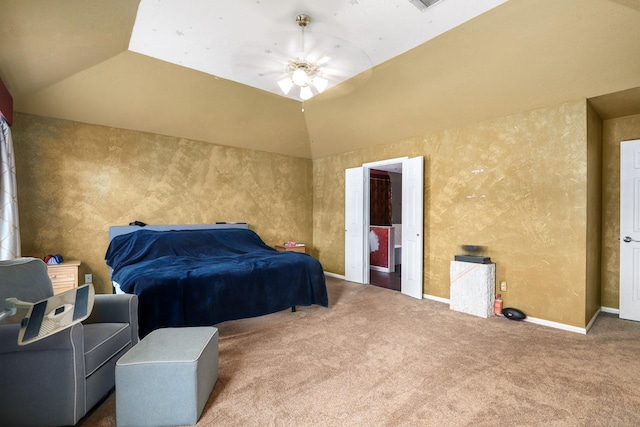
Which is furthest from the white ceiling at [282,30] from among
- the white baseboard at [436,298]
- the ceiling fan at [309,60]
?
the white baseboard at [436,298]

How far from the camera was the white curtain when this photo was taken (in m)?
2.99

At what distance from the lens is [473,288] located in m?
3.58

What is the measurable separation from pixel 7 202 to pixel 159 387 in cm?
286

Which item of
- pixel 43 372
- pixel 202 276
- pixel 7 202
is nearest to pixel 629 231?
pixel 202 276

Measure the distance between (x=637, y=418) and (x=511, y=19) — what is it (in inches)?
114

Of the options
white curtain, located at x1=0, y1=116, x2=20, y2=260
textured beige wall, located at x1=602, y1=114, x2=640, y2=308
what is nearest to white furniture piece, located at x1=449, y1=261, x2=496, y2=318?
textured beige wall, located at x1=602, y1=114, x2=640, y2=308

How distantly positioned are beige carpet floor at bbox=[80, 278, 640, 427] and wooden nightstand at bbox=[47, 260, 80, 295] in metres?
1.99

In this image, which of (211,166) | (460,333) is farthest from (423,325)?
(211,166)

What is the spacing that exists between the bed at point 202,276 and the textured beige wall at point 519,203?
1.96 m

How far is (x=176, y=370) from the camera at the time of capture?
166cm

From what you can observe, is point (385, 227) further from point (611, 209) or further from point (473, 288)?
point (611, 209)

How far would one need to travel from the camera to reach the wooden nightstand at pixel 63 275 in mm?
3457

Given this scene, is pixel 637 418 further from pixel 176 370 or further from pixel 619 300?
pixel 176 370

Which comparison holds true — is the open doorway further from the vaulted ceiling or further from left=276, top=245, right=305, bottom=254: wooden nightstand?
the vaulted ceiling
